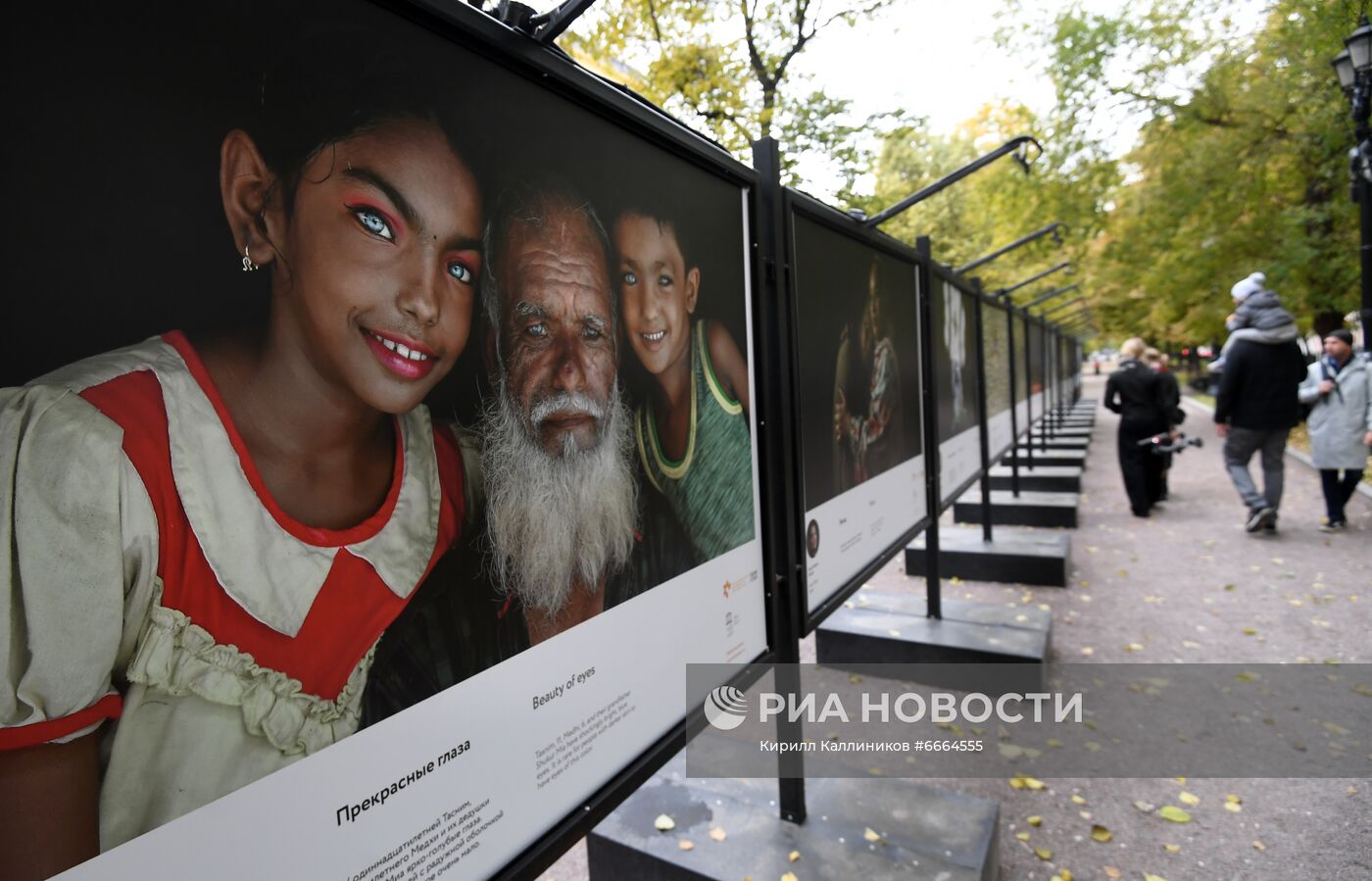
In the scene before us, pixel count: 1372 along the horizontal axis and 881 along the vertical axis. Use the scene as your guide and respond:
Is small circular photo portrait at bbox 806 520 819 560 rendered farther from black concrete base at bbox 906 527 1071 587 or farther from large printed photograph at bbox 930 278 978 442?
black concrete base at bbox 906 527 1071 587

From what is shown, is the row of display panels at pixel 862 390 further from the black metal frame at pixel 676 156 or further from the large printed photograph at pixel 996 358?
the large printed photograph at pixel 996 358

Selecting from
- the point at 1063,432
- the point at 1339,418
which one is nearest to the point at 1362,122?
the point at 1339,418

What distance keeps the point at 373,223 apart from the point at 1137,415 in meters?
10.5

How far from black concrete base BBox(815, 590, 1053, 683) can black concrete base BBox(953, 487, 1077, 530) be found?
153 inches

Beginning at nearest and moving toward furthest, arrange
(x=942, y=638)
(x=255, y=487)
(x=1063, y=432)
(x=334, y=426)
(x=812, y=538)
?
(x=255, y=487) < (x=334, y=426) < (x=812, y=538) < (x=942, y=638) < (x=1063, y=432)

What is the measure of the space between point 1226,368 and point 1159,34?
8.85 m

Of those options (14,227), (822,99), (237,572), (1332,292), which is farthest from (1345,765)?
(1332,292)

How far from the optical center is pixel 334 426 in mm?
1188

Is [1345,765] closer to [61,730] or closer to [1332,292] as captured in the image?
[61,730]

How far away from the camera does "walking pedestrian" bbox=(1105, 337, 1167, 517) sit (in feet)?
32.2

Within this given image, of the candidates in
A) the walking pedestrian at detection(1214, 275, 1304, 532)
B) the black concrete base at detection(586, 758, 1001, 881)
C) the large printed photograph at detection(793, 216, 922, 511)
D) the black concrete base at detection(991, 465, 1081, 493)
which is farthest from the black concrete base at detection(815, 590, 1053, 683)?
the black concrete base at detection(991, 465, 1081, 493)

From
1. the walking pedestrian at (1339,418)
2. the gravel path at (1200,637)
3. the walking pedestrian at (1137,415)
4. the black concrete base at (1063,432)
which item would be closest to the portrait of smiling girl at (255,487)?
the gravel path at (1200,637)

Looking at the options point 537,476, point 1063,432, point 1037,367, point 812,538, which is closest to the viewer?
point 537,476

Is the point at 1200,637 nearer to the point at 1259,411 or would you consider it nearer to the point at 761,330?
the point at 1259,411
